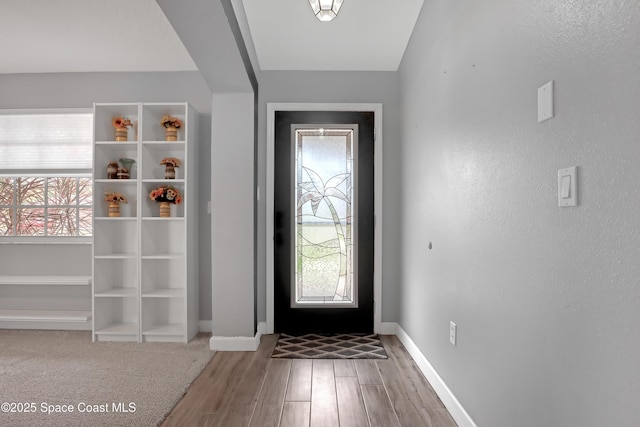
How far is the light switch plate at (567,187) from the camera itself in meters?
1.08

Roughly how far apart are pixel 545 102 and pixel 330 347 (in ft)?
8.10

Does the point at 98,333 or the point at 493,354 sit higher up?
the point at 493,354

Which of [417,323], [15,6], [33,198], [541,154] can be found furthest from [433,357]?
[33,198]

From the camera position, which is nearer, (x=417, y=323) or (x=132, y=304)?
(x=417, y=323)

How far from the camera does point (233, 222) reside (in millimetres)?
3123

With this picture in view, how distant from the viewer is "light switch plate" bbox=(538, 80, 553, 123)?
1197 mm

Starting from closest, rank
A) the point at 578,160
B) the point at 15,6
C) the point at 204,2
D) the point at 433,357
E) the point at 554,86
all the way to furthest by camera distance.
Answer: the point at 578,160
the point at 554,86
the point at 204,2
the point at 433,357
the point at 15,6

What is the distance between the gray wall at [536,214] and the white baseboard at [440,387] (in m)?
0.06

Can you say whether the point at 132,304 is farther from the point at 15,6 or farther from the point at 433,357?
the point at 433,357

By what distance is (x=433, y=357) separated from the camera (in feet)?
7.90

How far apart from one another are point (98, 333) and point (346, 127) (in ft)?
9.12

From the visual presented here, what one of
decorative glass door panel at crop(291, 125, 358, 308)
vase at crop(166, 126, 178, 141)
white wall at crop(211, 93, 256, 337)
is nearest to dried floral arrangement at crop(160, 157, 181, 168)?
vase at crop(166, 126, 178, 141)

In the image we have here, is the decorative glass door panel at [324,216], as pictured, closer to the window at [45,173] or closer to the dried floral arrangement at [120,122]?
the dried floral arrangement at [120,122]

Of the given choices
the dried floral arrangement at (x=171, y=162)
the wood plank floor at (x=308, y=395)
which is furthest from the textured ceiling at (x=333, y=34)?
the wood plank floor at (x=308, y=395)
